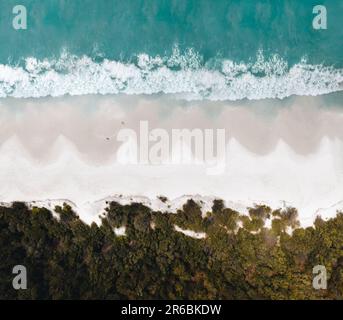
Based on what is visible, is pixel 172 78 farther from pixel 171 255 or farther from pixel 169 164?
pixel 171 255

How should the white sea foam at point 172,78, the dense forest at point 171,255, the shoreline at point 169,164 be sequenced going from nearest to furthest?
1. the dense forest at point 171,255
2. the shoreline at point 169,164
3. the white sea foam at point 172,78

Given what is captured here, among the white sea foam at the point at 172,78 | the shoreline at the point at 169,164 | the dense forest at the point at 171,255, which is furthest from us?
the white sea foam at the point at 172,78

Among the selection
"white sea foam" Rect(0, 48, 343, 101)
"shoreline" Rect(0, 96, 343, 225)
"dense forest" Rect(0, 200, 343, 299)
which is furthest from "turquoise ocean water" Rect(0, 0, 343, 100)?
"dense forest" Rect(0, 200, 343, 299)

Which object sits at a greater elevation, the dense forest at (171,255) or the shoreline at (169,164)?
the shoreline at (169,164)

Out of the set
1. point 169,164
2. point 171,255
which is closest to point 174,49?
point 169,164

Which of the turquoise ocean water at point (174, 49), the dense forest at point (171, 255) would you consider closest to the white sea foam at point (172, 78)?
A: the turquoise ocean water at point (174, 49)

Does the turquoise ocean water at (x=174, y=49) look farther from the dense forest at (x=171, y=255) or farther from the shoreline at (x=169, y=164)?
the dense forest at (x=171, y=255)

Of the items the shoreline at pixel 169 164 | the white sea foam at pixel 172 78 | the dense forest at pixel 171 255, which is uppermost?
the white sea foam at pixel 172 78
